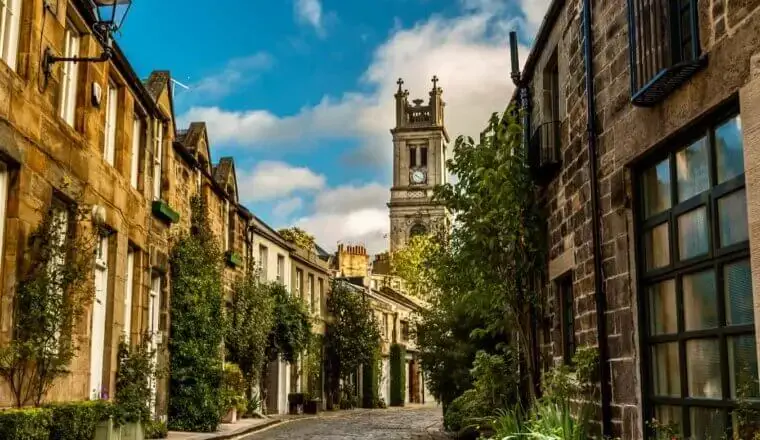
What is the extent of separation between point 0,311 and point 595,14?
665 centimetres

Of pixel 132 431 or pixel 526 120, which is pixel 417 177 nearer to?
pixel 132 431

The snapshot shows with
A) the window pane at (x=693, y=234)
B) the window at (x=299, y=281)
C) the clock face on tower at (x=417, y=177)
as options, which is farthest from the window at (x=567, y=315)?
the clock face on tower at (x=417, y=177)

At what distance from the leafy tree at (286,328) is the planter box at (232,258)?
433 cm

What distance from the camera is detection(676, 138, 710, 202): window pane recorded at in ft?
19.4

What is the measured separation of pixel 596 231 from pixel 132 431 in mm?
7902

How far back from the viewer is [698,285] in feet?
19.8

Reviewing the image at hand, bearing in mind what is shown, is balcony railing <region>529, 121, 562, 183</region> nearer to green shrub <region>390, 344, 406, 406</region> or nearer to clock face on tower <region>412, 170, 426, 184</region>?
green shrub <region>390, 344, 406, 406</region>

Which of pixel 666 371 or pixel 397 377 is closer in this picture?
pixel 666 371

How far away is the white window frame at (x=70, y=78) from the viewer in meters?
11.5

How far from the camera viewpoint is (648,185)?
6.98 metres

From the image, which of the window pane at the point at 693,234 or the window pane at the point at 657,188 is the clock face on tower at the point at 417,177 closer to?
the window pane at the point at 657,188

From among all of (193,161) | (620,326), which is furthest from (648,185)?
(193,161)

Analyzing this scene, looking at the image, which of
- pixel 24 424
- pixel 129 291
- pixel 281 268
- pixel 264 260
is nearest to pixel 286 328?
pixel 264 260

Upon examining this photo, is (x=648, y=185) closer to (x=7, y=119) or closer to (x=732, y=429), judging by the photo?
(x=732, y=429)
